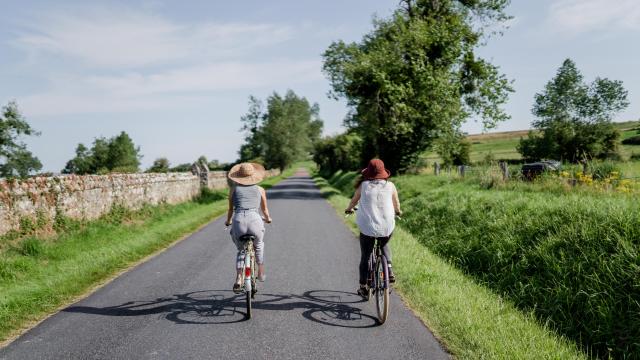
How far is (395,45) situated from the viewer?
91.5ft

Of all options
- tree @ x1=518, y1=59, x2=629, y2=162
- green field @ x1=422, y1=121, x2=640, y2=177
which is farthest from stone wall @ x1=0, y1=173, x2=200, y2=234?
tree @ x1=518, y1=59, x2=629, y2=162

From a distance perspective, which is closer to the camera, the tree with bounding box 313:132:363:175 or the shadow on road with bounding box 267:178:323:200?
the shadow on road with bounding box 267:178:323:200

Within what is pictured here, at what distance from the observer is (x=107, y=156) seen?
100 m

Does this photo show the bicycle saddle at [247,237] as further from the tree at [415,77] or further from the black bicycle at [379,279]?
the tree at [415,77]

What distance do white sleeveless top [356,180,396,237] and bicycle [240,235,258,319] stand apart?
1587 millimetres

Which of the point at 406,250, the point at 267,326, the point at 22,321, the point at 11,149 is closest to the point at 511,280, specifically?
the point at 406,250

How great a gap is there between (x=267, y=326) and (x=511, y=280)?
166 inches

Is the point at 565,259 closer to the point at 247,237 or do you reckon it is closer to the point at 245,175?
the point at 247,237

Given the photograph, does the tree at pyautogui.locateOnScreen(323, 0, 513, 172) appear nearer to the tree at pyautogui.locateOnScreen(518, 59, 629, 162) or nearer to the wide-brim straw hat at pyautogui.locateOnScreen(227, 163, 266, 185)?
the wide-brim straw hat at pyautogui.locateOnScreen(227, 163, 266, 185)

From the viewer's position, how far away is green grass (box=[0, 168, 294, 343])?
21.1 feet

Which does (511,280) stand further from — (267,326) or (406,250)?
(267,326)

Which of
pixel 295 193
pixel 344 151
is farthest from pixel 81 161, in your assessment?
pixel 295 193

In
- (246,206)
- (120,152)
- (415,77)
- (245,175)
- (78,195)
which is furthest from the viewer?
(120,152)

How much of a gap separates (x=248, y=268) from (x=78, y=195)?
8.99 metres
